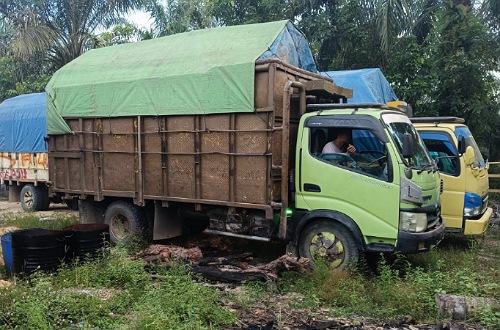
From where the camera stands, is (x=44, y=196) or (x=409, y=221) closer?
(x=409, y=221)

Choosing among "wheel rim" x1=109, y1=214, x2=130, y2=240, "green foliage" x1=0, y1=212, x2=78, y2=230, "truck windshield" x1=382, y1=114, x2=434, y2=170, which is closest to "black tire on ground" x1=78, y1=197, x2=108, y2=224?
"wheel rim" x1=109, y1=214, x2=130, y2=240

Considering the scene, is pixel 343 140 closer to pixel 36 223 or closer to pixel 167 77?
pixel 167 77

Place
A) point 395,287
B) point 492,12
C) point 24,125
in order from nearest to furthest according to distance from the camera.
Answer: point 395,287 → point 492,12 → point 24,125

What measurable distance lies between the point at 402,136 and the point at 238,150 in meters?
2.29

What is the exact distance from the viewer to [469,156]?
23.1ft

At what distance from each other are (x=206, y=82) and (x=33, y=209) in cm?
895

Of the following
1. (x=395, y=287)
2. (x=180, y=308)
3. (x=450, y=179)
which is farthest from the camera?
(x=450, y=179)

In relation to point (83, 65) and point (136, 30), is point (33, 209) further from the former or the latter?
point (136, 30)

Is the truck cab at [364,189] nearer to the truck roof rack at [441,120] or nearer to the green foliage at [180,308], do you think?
the green foliage at [180,308]

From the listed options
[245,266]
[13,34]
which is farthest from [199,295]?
[13,34]

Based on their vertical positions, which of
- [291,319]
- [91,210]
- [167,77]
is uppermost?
[167,77]

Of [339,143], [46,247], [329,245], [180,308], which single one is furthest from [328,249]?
[46,247]

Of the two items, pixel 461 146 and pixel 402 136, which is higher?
pixel 402 136

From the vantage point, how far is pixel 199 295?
481cm
